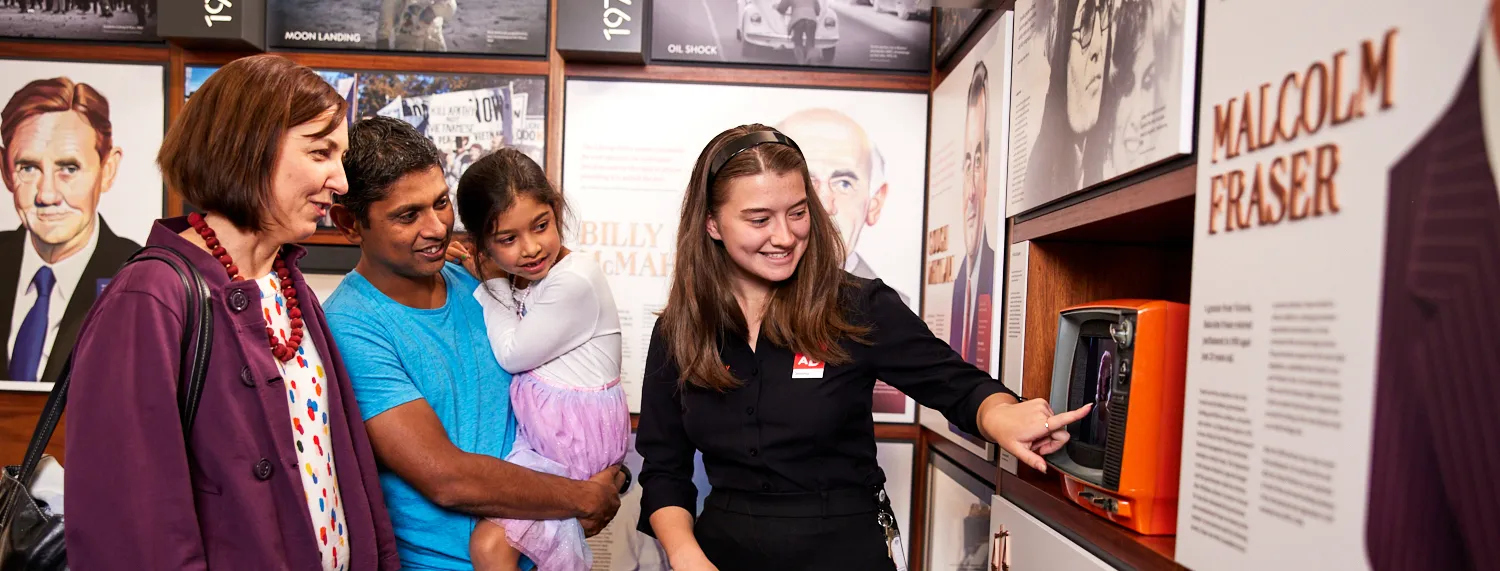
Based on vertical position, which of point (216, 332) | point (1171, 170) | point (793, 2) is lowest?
point (216, 332)

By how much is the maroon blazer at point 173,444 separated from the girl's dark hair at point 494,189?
78 centimetres

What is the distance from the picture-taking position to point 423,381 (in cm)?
210

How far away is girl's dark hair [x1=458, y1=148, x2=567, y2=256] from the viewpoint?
2.34 meters

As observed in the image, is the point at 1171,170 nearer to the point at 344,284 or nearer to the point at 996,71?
the point at 996,71

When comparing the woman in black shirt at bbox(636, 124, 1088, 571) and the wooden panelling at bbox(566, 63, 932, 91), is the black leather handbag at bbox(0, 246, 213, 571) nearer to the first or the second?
the woman in black shirt at bbox(636, 124, 1088, 571)

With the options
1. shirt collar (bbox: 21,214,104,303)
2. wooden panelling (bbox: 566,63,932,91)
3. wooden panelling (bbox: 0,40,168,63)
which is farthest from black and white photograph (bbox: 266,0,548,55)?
shirt collar (bbox: 21,214,104,303)

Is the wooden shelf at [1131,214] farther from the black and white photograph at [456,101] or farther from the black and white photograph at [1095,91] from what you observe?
the black and white photograph at [456,101]

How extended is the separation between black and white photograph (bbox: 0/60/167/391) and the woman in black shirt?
256cm

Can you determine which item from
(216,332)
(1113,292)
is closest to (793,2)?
(1113,292)

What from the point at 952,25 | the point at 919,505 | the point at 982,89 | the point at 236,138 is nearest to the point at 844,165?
the point at 952,25

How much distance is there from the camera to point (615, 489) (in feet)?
7.87

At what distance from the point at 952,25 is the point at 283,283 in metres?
2.15

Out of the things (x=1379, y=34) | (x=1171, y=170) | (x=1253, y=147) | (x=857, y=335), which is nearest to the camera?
(x=1379, y=34)

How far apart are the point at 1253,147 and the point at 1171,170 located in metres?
0.26
